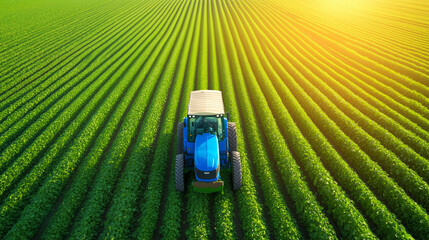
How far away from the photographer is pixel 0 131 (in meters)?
13.0

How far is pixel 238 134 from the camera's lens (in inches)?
495

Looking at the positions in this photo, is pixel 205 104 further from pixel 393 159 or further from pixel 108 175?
pixel 393 159

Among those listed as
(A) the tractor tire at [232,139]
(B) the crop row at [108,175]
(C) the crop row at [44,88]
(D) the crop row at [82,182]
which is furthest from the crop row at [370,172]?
(C) the crop row at [44,88]

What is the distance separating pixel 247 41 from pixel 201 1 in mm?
45396

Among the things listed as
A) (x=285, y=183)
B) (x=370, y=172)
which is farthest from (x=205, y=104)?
(x=370, y=172)

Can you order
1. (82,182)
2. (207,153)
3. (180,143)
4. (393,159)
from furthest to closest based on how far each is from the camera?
(180,143), (393,159), (82,182), (207,153)

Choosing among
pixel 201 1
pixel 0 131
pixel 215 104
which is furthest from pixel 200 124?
pixel 201 1

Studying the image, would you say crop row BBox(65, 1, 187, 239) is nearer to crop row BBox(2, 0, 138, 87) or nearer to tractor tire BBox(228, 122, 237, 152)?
tractor tire BBox(228, 122, 237, 152)

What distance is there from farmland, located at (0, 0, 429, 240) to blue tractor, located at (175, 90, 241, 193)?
1.05 m

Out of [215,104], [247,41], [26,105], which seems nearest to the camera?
[215,104]

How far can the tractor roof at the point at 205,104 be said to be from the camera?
907cm

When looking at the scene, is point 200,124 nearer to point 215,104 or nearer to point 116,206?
point 215,104

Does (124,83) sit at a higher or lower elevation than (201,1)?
lower

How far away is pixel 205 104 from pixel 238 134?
3824mm
